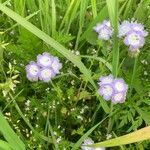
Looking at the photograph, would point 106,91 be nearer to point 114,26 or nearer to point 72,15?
point 114,26

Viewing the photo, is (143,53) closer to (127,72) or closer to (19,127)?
(127,72)

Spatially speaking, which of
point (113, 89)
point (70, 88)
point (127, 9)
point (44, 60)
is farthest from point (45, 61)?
point (127, 9)

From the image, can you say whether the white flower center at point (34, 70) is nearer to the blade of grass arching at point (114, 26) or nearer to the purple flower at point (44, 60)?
the purple flower at point (44, 60)

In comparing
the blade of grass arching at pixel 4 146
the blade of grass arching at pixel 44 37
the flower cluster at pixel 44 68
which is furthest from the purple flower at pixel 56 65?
the blade of grass arching at pixel 4 146

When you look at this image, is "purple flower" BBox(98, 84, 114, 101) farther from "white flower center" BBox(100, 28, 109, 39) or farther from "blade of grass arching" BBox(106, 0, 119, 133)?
"white flower center" BBox(100, 28, 109, 39)

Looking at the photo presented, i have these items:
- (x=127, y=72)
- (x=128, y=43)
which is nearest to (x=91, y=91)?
(x=127, y=72)

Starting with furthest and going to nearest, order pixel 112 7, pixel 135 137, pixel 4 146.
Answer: pixel 112 7 → pixel 4 146 → pixel 135 137
